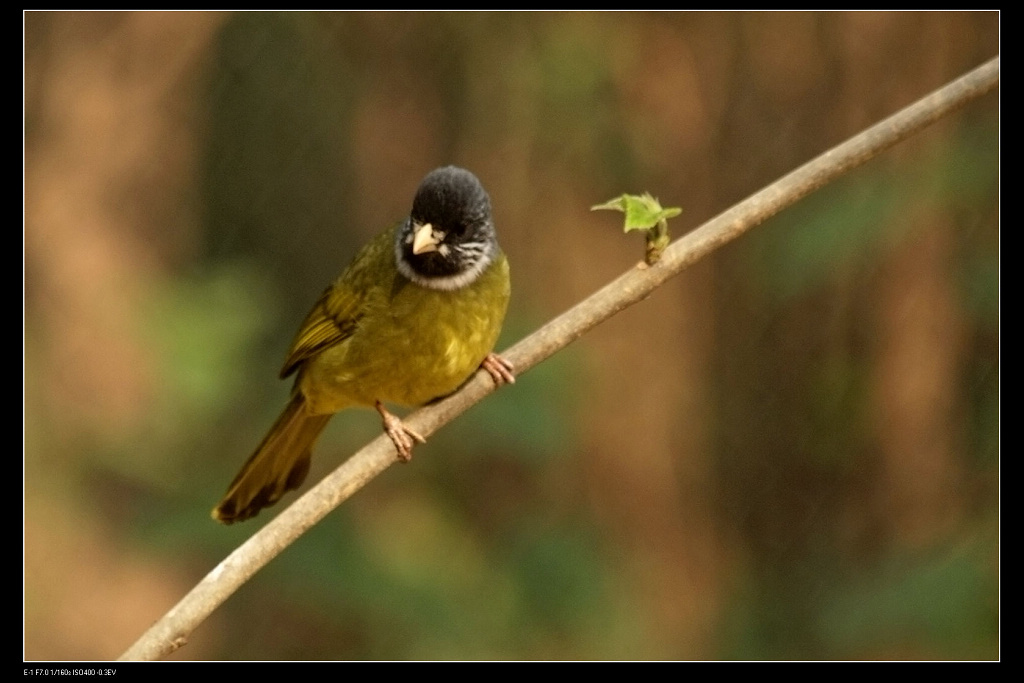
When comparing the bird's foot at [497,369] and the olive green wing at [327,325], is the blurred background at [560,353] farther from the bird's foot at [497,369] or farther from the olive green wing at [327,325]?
the bird's foot at [497,369]

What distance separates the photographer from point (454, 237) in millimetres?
3713

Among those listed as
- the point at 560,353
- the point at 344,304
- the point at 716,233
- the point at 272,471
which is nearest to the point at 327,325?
the point at 344,304

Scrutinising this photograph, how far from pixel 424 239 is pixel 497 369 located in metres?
0.45

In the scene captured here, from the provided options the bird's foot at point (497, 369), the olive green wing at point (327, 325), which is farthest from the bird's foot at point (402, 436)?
the olive green wing at point (327, 325)

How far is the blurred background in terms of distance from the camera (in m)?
4.71

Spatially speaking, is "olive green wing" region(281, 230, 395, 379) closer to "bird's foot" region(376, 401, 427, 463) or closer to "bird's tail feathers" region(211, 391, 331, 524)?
"bird's tail feathers" region(211, 391, 331, 524)

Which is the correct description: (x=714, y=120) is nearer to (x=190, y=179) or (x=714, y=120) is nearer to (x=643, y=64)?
(x=643, y=64)

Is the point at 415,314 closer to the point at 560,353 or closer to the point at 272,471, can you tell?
the point at 272,471

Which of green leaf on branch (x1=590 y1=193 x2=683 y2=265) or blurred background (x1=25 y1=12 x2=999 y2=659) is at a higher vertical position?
green leaf on branch (x1=590 y1=193 x2=683 y2=265)

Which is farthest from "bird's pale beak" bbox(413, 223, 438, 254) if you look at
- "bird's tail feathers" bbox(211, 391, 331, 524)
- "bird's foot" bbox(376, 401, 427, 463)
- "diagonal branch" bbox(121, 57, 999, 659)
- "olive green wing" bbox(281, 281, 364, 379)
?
"bird's tail feathers" bbox(211, 391, 331, 524)

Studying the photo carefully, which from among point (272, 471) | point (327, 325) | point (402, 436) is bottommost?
point (272, 471)

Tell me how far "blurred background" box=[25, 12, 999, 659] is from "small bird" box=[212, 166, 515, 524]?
0.74 meters

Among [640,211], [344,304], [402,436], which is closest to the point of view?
[640,211]

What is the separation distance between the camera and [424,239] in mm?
3625
